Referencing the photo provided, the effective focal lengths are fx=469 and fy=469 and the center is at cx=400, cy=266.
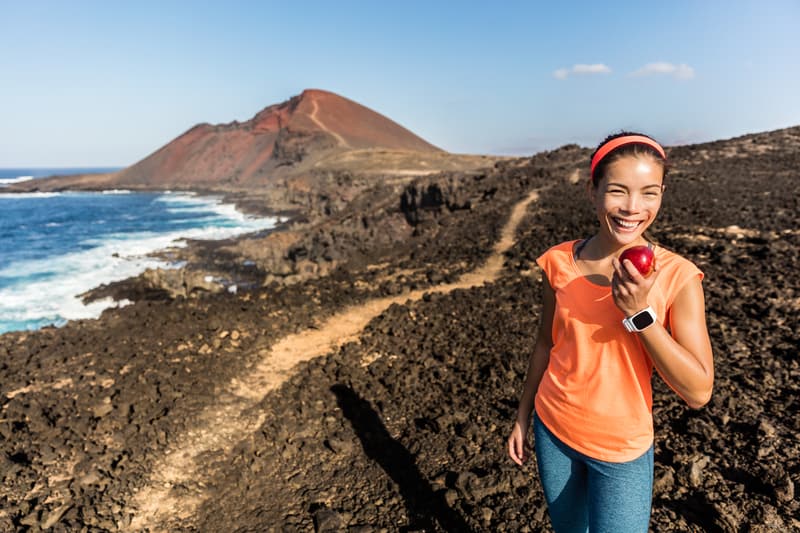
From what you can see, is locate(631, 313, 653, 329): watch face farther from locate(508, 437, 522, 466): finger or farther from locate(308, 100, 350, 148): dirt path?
locate(308, 100, 350, 148): dirt path

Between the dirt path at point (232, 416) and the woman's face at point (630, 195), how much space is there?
434 cm

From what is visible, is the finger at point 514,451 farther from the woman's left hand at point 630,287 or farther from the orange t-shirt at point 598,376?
the woman's left hand at point 630,287

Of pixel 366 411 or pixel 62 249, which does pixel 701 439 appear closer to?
pixel 366 411

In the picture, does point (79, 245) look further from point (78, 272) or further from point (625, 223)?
point (625, 223)

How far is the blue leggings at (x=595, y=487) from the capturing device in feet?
5.54

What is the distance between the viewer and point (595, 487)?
5.67 ft

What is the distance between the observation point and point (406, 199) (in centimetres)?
2466

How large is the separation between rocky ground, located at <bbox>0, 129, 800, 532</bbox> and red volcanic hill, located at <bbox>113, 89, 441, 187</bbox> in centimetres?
5961

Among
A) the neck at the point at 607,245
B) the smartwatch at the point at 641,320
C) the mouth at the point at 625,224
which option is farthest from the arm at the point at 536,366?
the smartwatch at the point at 641,320

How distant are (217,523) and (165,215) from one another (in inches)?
1949

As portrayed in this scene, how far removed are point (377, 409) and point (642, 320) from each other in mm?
4572

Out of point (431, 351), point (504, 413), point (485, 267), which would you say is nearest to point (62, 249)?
point (485, 267)

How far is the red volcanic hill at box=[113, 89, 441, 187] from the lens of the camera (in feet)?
250

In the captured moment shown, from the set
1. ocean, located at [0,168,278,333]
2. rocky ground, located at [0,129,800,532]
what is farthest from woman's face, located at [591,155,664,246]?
ocean, located at [0,168,278,333]
